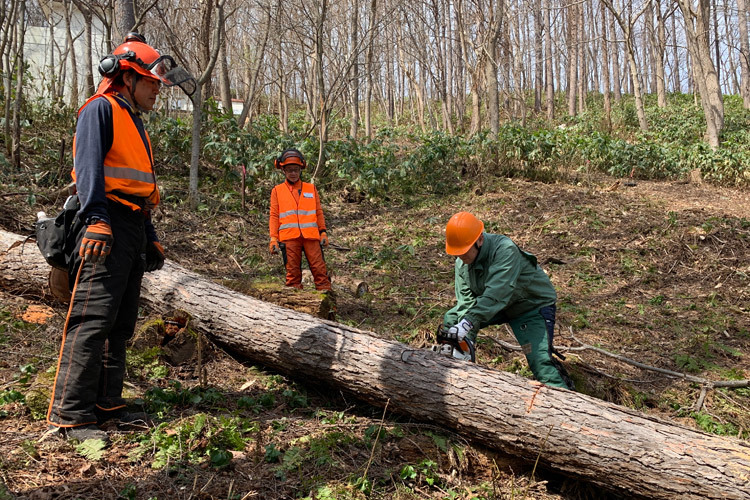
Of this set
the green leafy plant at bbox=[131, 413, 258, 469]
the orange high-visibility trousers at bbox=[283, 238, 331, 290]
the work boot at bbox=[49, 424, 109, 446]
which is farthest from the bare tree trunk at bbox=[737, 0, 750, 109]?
the work boot at bbox=[49, 424, 109, 446]

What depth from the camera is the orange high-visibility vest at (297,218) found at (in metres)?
5.89

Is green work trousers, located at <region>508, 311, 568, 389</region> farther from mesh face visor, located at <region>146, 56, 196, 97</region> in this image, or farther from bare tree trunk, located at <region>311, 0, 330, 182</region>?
bare tree trunk, located at <region>311, 0, 330, 182</region>

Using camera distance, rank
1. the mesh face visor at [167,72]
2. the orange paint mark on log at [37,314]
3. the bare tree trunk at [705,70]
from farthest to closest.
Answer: the bare tree trunk at [705,70] < the orange paint mark on log at [37,314] < the mesh face visor at [167,72]

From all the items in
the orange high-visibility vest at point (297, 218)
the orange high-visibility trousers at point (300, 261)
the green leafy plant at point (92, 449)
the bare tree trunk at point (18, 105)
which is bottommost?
the green leafy plant at point (92, 449)

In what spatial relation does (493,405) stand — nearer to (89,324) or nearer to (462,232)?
(462,232)

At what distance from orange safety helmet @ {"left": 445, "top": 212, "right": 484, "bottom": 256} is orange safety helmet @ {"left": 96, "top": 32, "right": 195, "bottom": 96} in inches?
79.8

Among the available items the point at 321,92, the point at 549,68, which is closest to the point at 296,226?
the point at 321,92

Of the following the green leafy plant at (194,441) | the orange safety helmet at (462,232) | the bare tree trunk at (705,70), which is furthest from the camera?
the bare tree trunk at (705,70)

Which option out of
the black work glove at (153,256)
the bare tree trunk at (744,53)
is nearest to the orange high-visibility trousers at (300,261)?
the black work glove at (153,256)

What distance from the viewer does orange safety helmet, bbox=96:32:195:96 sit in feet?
9.45

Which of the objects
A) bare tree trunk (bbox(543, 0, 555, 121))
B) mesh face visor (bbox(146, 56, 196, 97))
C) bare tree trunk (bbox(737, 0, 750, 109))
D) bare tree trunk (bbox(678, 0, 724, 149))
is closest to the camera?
mesh face visor (bbox(146, 56, 196, 97))

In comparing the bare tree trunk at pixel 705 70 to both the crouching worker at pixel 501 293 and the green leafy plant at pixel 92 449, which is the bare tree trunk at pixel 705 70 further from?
the green leafy plant at pixel 92 449

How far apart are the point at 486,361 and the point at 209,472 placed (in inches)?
109

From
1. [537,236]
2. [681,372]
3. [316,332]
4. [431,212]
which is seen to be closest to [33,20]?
[431,212]
